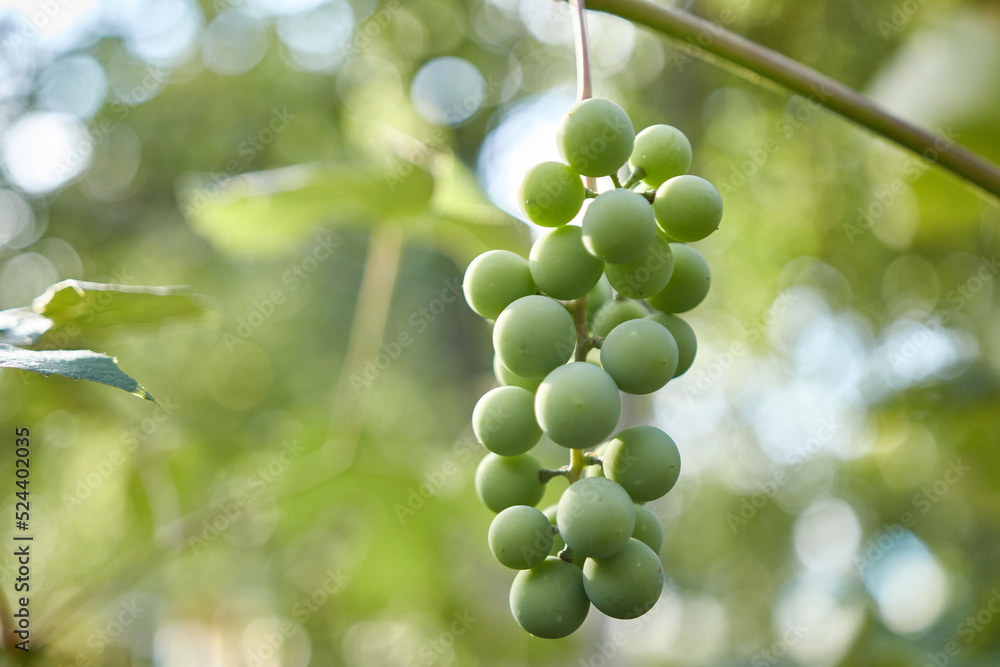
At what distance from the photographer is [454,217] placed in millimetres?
1153

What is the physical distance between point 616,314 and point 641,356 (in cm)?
7

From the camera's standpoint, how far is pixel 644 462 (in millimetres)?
429

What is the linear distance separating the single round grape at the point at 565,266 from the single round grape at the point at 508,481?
0.13m

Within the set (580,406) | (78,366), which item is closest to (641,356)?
(580,406)

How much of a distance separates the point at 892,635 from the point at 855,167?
201 cm

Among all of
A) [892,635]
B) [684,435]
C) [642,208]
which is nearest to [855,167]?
[684,435]

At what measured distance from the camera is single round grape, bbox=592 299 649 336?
1.56 ft

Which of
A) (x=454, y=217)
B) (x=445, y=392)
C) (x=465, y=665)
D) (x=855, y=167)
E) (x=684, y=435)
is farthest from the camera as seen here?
(x=445, y=392)

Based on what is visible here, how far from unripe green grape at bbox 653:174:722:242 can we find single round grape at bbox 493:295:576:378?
10 cm

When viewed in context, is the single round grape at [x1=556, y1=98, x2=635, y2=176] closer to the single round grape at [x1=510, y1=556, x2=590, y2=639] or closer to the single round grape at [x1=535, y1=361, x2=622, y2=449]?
the single round grape at [x1=535, y1=361, x2=622, y2=449]

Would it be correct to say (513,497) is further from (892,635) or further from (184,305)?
(892,635)

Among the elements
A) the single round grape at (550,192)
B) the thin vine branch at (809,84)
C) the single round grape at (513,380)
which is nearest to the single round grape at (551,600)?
the single round grape at (513,380)

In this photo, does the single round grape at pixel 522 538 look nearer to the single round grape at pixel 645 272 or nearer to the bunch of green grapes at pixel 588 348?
the bunch of green grapes at pixel 588 348

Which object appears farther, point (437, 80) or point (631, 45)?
point (437, 80)
